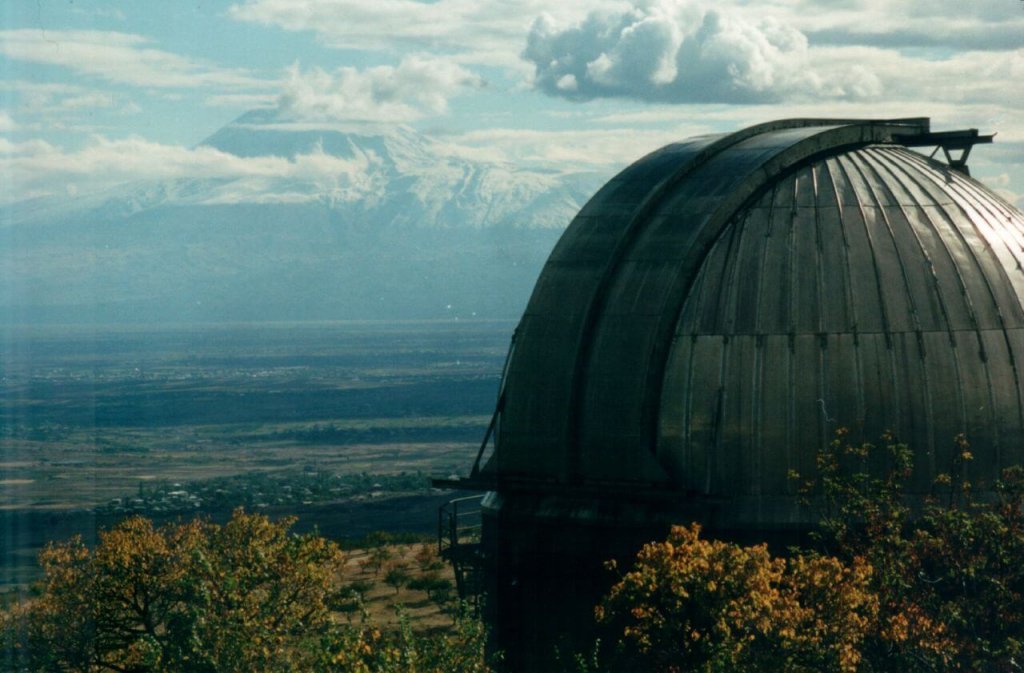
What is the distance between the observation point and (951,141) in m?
42.2

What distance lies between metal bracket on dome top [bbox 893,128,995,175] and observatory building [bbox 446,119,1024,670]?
12.3ft

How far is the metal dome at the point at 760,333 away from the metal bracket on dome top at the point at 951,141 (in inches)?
139

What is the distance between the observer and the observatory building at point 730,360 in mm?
34281

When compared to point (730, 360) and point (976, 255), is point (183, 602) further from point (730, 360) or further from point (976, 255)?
point (976, 255)

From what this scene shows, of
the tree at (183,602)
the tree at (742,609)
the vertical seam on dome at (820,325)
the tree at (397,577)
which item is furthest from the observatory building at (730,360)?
the tree at (397,577)

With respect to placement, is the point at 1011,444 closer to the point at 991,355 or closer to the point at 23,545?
the point at 991,355

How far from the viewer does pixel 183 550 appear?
47781 millimetres

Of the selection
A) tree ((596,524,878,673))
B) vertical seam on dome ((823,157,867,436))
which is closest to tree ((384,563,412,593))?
vertical seam on dome ((823,157,867,436))

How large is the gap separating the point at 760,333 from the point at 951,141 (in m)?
11.1

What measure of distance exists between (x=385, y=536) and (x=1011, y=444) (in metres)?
61.3

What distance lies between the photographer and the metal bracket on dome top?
4184 cm

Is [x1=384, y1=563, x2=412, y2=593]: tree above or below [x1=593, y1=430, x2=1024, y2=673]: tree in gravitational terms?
below

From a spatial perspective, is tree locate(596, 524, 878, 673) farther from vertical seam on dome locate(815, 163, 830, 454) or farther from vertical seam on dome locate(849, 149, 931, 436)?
vertical seam on dome locate(849, 149, 931, 436)

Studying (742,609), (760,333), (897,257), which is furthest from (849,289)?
(742,609)
